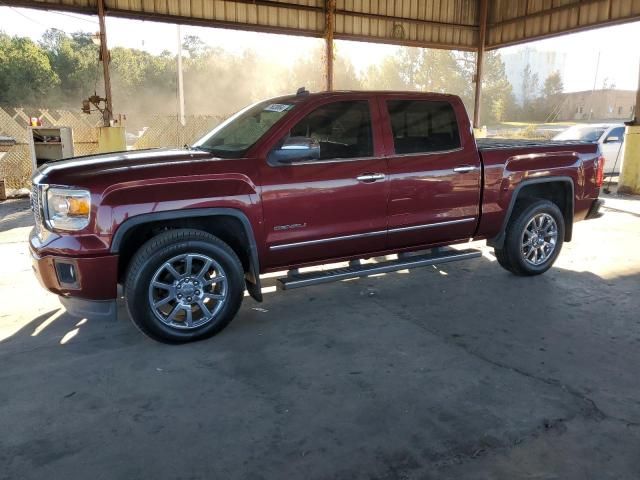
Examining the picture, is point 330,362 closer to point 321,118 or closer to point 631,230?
point 321,118

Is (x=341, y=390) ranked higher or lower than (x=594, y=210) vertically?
lower

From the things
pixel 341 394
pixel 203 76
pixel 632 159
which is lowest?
pixel 341 394

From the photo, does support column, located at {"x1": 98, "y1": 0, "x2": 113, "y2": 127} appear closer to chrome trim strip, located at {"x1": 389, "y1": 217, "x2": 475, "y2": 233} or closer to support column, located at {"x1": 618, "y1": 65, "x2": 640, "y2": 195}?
chrome trim strip, located at {"x1": 389, "y1": 217, "x2": 475, "y2": 233}

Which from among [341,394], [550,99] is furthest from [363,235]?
[550,99]

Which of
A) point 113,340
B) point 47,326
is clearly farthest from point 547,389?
point 47,326

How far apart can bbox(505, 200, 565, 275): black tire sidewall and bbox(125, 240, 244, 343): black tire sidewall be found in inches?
120

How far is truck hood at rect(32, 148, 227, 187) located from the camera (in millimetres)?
3750

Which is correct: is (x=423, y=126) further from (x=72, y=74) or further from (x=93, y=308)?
(x=72, y=74)

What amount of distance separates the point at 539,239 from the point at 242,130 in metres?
3.42

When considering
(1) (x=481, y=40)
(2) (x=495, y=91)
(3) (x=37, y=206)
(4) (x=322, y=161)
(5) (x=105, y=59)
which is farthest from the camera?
(2) (x=495, y=91)

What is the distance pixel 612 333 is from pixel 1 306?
5.37 meters

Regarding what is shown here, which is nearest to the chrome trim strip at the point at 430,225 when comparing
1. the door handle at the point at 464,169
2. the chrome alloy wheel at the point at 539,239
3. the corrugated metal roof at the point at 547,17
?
the door handle at the point at 464,169

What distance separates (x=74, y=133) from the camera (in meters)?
13.1

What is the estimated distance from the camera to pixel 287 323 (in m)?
4.56
